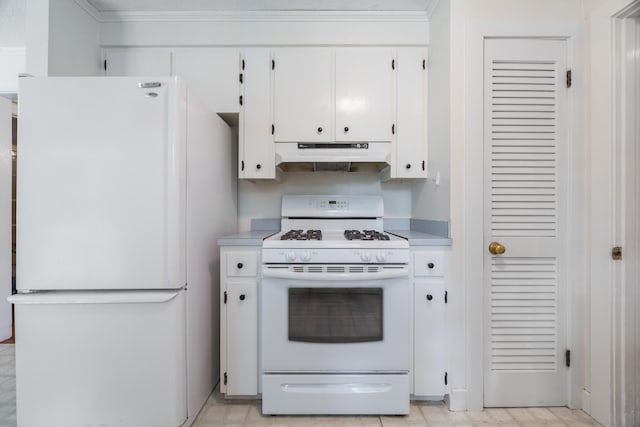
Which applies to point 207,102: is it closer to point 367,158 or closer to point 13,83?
point 367,158

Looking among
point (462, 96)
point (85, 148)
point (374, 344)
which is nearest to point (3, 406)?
Answer: point (85, 148)

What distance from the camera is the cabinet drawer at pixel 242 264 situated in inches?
65.2

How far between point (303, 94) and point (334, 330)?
146 centimetres

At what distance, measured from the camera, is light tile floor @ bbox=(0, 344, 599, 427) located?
1535 mm

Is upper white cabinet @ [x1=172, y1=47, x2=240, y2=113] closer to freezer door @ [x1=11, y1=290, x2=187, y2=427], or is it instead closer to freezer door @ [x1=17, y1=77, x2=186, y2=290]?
freezer door @ [x1=17, y1=77, x2=186, y2=290]

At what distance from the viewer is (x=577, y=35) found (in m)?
1.62

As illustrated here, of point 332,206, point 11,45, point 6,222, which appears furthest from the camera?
point 6,222

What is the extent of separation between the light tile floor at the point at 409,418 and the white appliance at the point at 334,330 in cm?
6

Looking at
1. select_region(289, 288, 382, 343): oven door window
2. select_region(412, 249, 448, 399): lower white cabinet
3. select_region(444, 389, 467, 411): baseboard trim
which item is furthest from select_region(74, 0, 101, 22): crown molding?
select_region(444, 389, 467, 411): baseboard trim

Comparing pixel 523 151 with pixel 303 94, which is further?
pixel 303 94

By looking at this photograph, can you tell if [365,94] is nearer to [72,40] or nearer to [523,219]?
[523,219]

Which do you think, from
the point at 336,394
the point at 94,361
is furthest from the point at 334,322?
the point at 94,361

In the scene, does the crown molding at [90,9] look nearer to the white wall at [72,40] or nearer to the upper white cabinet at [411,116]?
the white wall at [72,40]

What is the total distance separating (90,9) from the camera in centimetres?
188
